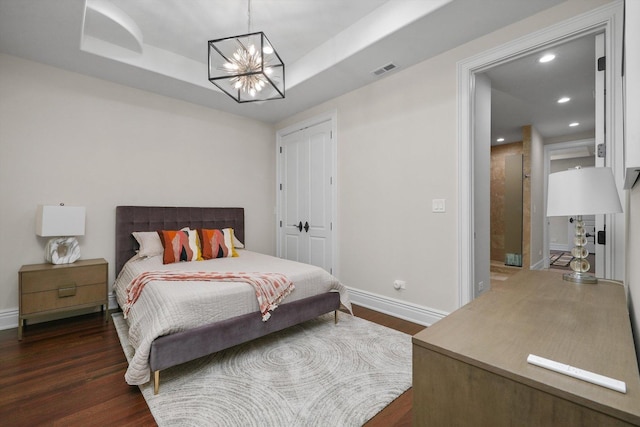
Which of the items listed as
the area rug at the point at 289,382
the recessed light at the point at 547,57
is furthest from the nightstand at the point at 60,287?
the recessed light at the point at 547,57

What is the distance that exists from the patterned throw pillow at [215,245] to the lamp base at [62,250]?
1.20 m

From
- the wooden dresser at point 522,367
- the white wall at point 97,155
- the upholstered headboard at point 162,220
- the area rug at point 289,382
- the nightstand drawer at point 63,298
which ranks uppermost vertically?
the white wall at point 97,155

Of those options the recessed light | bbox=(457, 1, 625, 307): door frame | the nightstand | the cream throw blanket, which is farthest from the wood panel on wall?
the nightstand

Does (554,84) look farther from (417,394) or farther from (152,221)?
(152,221)

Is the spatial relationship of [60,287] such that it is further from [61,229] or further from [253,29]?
[253,29]

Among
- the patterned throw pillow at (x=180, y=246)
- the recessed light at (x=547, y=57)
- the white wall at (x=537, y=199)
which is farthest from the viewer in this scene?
the white wall at (x=537, y=199)

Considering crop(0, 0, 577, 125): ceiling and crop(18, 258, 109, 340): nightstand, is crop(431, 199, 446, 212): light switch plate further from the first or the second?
crop(18, 258, 109, 340): nightstand

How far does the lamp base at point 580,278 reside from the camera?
1.63 m

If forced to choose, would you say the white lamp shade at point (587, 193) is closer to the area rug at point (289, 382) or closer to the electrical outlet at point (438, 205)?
the electrical outlet at point (438, 205)

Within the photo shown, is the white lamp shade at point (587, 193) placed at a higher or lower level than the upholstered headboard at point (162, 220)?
higher

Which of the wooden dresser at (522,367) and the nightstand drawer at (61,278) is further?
the nightstand drawer at (61,278)

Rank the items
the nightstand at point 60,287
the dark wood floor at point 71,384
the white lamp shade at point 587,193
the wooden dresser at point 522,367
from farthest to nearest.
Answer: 1. the nightstand at point 60,287
2. the dark wood floor at point 71,384
3. the white lamp shade at point 587,193
4. the wooden dresser at point 522,367

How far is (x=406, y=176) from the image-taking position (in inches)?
120

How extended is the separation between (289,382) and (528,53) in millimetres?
3021
